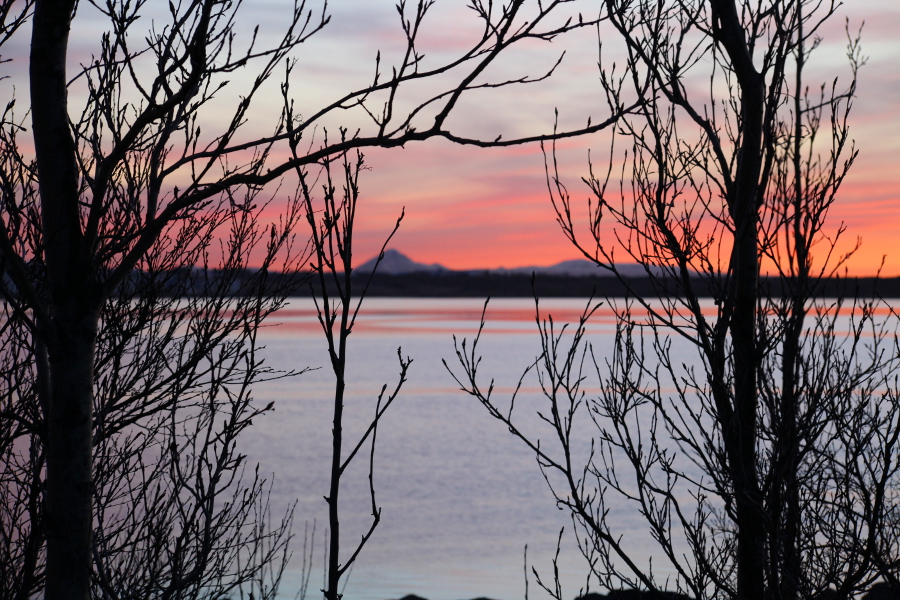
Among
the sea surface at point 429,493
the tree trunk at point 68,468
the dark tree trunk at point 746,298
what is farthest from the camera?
the sea surface at point 429,493

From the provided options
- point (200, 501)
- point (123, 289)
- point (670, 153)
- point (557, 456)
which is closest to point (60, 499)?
point (200, 501)

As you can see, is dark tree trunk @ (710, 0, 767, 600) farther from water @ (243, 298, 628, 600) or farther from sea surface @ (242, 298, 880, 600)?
water @ (243, 298, 628, 600)

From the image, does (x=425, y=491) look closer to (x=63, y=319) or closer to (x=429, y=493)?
(x=429, y=493)

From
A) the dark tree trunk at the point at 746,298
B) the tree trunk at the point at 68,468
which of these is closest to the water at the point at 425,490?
the dark tree trunk at the point at 746,298

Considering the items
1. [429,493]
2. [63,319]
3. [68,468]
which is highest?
[63,319]

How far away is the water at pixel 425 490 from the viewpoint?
842 inches

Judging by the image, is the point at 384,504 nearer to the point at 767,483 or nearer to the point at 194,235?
the point at 194,235

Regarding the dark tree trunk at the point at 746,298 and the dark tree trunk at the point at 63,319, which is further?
the dark tree trunk at the point at 746,298

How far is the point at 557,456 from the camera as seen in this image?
3431 centimetres

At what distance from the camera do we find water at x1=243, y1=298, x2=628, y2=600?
2139 centimetres

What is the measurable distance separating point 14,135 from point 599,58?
4.81 metres

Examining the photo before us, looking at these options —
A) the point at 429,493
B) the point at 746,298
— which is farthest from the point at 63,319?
the point at 429,493

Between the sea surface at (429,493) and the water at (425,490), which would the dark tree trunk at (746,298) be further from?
the water at (425,490)

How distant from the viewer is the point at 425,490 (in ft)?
97.2
